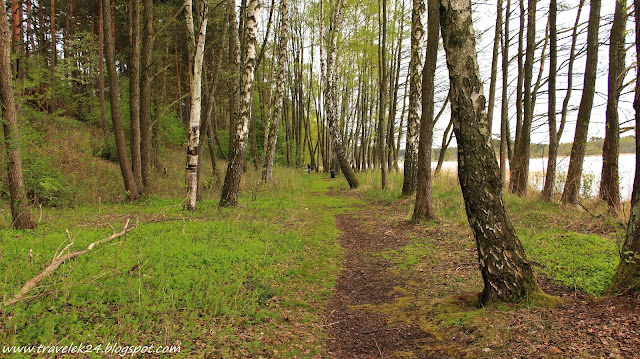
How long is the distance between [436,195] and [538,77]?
583 cm

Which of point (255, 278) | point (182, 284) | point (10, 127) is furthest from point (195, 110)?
point (182, 284)

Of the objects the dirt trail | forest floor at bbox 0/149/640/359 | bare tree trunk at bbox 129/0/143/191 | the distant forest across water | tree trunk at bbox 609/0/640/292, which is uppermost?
bare tree trunk at bbox 129/0/143/191

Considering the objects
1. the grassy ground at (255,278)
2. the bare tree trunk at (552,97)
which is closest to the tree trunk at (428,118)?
the grassy ground at (255,278)

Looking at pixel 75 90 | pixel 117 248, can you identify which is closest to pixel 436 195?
pixel 117 248

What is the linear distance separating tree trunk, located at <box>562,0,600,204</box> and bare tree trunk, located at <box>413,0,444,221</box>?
11.9 feet

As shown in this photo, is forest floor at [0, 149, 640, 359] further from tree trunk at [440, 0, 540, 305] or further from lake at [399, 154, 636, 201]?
lake at [399, 154, 636, 201]

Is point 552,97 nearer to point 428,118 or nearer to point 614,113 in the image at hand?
point 614,113

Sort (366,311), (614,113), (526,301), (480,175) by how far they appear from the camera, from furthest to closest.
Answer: (614,113) → (366,311) → (480,175) → (526,301)

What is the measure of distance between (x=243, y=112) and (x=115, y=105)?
424 cm

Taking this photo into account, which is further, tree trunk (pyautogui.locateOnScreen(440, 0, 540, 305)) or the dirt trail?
tree trunk (pyautogui.locateOnScreen(440, 0, 540, 305))

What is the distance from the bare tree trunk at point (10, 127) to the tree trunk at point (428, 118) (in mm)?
8071

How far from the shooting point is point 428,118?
25.9 ft

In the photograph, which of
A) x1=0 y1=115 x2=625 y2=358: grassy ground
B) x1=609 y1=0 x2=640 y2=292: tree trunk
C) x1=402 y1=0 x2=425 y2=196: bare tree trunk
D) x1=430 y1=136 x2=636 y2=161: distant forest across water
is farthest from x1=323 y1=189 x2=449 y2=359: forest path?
x1=402 y1=0 x2=425 y2=196: bare tree trunk

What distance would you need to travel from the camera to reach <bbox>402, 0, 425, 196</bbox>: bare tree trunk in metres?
10.4
